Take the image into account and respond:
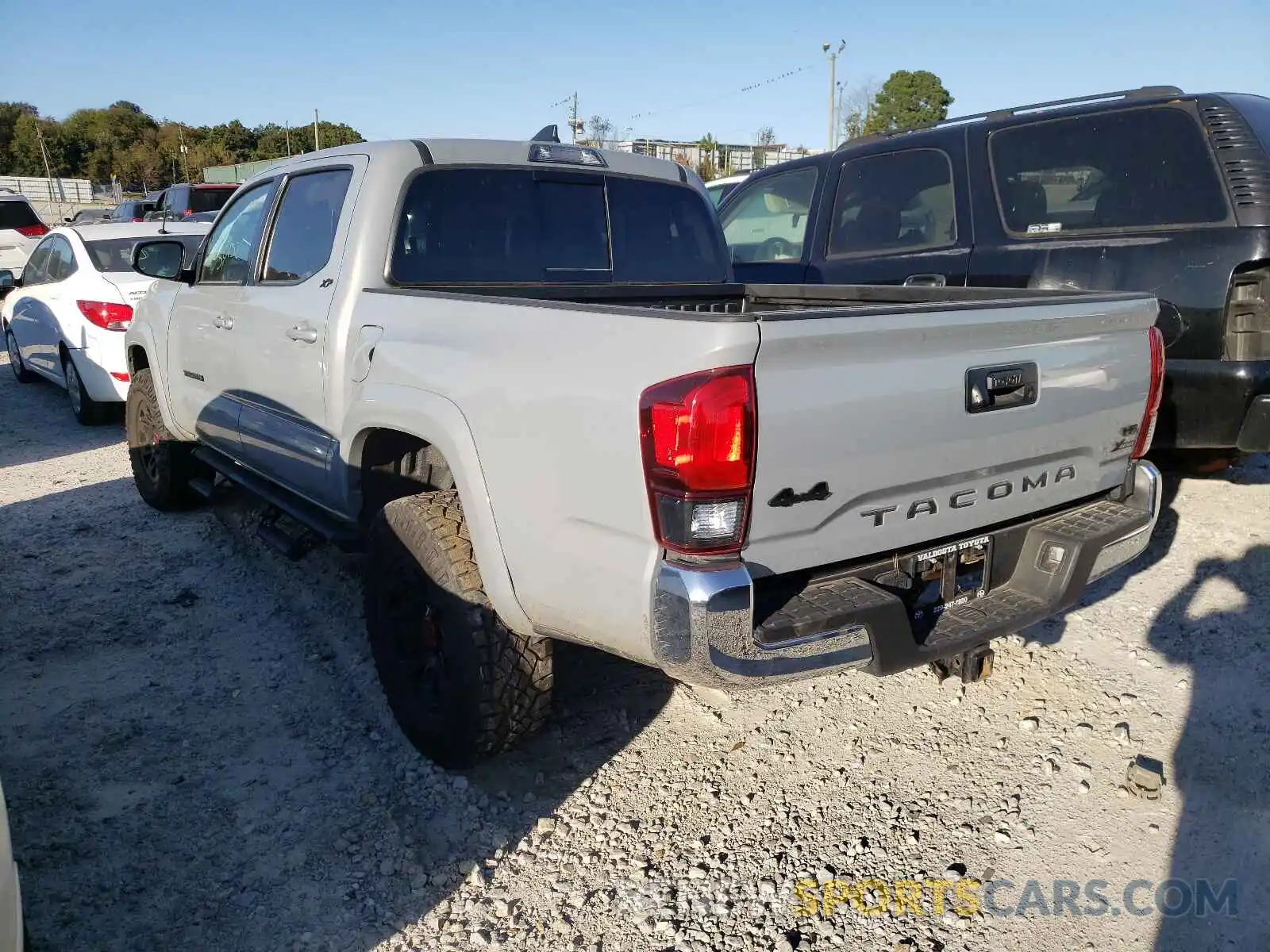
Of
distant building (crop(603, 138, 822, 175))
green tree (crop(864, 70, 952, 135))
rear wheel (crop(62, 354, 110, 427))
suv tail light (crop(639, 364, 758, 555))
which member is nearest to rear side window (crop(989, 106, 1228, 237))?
suv tail light (crop(639, 364, 758, 555))

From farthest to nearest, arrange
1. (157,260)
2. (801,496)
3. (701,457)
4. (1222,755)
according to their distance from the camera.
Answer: (157,260) < (1222,755) < (801,496) < (701,457)

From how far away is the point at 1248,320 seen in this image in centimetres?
423

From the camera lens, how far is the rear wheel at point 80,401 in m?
8.03

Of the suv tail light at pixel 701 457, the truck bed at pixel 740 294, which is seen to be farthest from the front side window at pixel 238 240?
the suv tail light at pixel 701 457

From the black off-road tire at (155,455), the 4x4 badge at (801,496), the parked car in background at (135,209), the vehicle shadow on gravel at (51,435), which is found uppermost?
the parked car in background at (135,209)

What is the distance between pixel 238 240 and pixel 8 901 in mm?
3439

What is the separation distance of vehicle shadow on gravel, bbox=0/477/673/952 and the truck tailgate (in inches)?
53.0

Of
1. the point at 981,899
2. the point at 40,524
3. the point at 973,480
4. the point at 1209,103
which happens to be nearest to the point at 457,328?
the point at 973,480

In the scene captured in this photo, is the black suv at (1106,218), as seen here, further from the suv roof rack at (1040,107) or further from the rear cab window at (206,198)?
the rear cab window at (206,198)

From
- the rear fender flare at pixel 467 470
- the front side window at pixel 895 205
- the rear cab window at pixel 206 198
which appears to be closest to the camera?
the rear fender flare at pixel 467 470

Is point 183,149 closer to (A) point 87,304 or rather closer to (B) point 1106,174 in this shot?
(A) point 87,304

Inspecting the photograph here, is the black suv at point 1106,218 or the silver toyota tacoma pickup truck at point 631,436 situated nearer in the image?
the silver toyota tacoma pickup truck at point 631,436

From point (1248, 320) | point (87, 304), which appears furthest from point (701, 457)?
point (87, 304)

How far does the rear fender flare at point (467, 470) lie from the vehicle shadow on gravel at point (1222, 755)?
1.90 m
